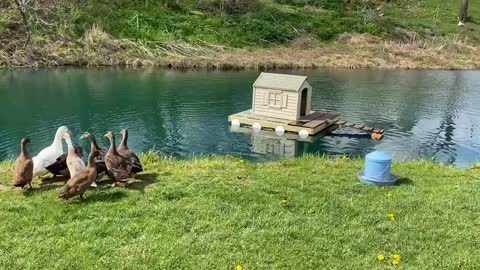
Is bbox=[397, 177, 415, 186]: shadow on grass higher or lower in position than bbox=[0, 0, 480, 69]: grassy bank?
lower

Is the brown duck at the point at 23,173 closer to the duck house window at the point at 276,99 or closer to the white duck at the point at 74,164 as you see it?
the white duck at the point at 74,164

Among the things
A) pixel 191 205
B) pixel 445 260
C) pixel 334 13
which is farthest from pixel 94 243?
pixel 334 13

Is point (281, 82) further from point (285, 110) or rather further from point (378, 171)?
point (378, 171)

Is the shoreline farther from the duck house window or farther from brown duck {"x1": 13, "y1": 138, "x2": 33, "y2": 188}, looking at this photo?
brown duck {"x1": 13, "y1": 138, "x2": 33, "y2": 188}

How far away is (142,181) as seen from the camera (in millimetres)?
11453

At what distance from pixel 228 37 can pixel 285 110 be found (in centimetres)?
2538

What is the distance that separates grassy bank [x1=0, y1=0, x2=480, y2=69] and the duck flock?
27179 mm

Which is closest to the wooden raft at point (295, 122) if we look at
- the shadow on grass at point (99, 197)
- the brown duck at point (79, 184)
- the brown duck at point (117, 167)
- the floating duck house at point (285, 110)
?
the floating duck house at point (285, 110)

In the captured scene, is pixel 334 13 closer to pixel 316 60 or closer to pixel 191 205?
pixel 316 60

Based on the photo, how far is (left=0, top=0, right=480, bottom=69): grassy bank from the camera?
137 ft

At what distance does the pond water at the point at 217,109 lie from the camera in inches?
853

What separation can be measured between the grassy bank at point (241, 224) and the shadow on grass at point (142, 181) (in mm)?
23

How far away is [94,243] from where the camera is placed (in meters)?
8.19

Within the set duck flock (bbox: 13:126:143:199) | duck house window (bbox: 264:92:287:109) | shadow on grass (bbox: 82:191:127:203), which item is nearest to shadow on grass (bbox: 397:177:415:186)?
duck flock (bbox: 13:126:143:199)
